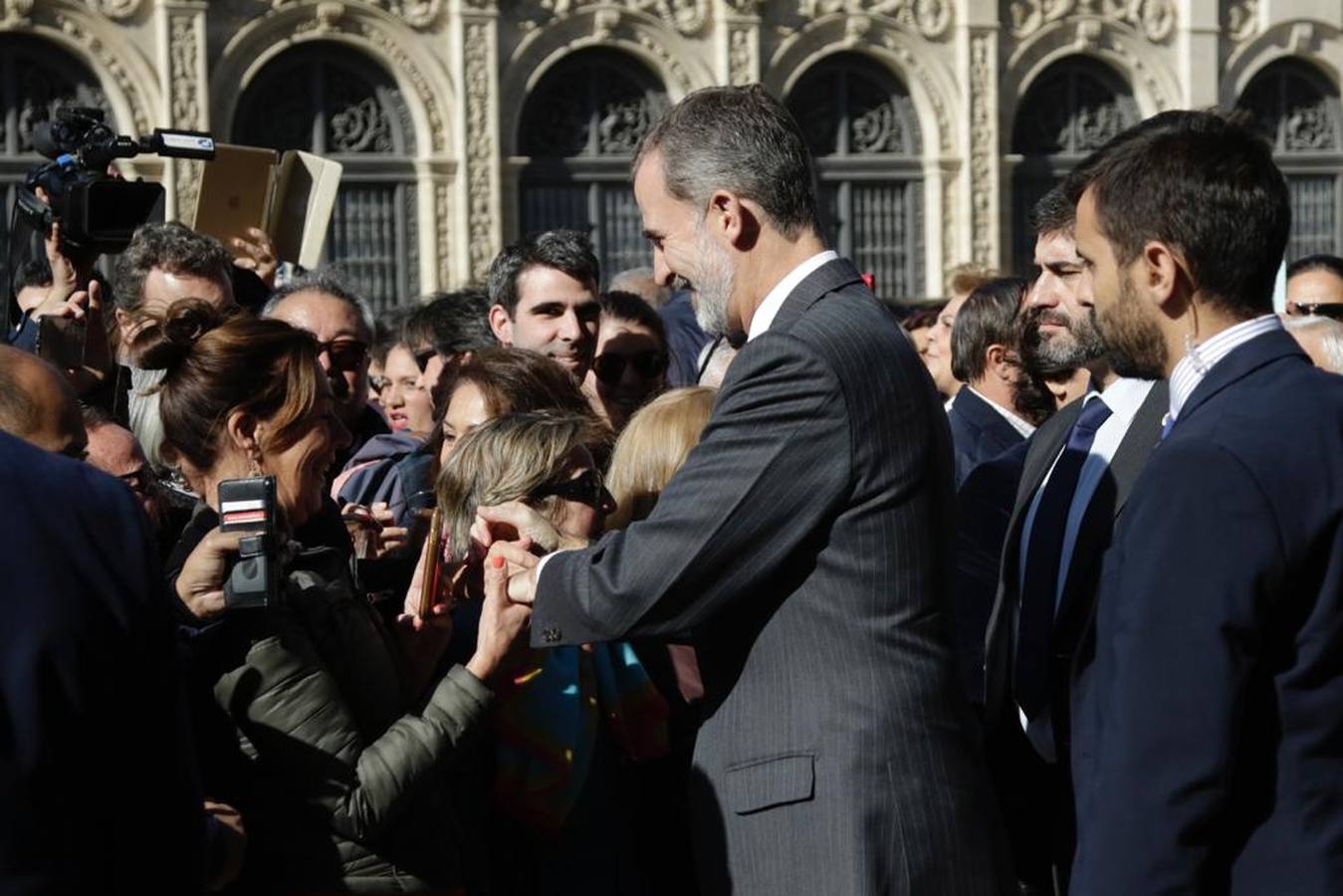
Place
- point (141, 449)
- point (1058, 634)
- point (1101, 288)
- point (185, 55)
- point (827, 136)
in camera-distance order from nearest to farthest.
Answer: point (1101, 288) < point (1058, 634) < point (141, 449) < point (185, 55) < point (827, 136)

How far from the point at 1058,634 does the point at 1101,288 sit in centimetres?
92

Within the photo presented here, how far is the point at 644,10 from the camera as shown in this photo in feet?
58.3

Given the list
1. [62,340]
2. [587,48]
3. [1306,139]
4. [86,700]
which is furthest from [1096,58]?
[86,700]

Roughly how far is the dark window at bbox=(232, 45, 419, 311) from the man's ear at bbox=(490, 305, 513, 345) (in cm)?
1102

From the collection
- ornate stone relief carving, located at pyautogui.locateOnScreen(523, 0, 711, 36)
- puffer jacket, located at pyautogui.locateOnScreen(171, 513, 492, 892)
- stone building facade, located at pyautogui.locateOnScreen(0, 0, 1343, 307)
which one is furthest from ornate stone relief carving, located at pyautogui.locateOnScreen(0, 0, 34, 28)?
puffer jacket, located at pyautogui.locateOnScreen(171, 513, 492, 892)

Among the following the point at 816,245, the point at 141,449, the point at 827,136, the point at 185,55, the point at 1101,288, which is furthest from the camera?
the point at 827,136

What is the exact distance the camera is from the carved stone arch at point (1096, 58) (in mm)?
19125

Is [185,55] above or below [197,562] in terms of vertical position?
above

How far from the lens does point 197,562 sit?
3.19 meters

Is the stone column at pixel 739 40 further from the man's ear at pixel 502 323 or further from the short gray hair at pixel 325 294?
the man's ear at pixel 502 323

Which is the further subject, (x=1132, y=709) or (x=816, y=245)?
(x=816, y=245)

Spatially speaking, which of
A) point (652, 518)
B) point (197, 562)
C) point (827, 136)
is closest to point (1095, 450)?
point (652, 518)

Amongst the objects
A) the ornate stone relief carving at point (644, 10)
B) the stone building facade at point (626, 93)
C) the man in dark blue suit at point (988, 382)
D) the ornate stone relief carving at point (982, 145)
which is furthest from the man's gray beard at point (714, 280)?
the ornate stone relief carving at point (982, 145)

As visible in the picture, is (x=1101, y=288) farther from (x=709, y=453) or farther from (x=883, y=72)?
(x=883, y=72)
